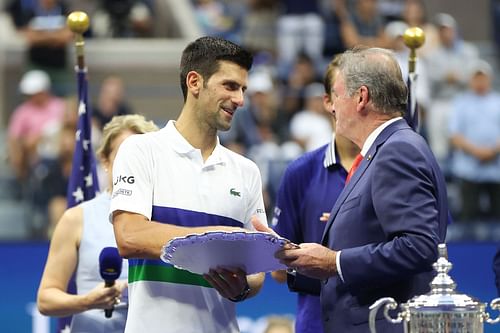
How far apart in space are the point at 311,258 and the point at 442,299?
63cm

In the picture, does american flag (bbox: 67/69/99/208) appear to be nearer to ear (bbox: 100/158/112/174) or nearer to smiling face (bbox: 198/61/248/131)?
ear (bbox: 100/158/112/174)

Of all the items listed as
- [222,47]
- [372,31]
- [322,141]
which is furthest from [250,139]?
[222,47]

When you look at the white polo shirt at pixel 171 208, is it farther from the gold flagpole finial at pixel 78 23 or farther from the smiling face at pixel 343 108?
the gold flagpole finial at pixel 78 23

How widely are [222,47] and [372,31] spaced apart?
9.82 m

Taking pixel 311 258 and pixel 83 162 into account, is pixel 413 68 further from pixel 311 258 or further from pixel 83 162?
pixel 311 258

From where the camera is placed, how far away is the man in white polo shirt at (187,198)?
17.3 feet

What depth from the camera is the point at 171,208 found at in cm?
535

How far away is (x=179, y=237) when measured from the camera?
16.3ft

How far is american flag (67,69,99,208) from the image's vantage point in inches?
293

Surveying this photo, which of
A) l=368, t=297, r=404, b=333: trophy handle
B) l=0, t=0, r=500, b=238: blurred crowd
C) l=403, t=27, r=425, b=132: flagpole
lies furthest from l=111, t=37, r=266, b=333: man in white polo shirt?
l=0, t=0, r=500, b=238: blurred crowd

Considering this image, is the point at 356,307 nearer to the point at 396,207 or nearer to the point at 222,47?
the point at 396,207

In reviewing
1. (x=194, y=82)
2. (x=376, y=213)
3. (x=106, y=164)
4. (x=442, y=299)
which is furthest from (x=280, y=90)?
(x=442, y=299)

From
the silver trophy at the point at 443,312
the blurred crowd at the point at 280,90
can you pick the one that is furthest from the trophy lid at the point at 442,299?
the blurred crowd at the point at 280,90

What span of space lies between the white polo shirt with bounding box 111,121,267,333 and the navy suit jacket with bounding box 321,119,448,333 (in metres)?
0.45
